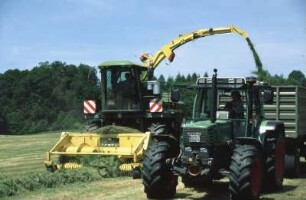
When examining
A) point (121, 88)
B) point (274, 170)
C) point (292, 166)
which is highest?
point (121, 88)

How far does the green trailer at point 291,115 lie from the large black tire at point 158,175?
4.50m

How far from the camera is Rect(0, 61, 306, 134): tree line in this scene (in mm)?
74875

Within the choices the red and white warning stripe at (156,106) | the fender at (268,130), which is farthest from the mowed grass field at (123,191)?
the red and white warning stripe at (156,106)

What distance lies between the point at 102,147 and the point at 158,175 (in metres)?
4.98

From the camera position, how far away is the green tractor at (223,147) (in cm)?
966

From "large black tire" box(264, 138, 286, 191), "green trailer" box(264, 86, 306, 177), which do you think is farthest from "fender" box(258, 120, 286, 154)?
"green trailer" box(264, 86, 306, 177)

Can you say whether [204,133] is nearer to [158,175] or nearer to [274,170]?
[158,175]

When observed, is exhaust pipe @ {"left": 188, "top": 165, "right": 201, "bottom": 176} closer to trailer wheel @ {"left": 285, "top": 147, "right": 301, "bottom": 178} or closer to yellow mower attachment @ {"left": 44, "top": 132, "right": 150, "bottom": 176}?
yellow mower attachment @ {"left": 44, "top": 132, "right": 150, "bottom": 176}

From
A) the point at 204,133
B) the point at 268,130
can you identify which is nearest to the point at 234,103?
the point at 268,130

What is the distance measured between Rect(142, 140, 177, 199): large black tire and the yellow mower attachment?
10.6ft

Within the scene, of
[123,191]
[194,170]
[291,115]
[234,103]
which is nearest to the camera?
[194,170]

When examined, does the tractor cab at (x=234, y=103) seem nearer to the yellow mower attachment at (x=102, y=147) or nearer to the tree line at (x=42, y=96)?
the yellow mower attachment at (x=102, y=147)

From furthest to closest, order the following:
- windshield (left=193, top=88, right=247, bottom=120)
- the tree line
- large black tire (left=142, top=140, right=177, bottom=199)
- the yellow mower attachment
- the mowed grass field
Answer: the tree line < the yellow mower attachment < windshield (left=193, top=88, right=247, bottom=120) < the mowed grass field < large black tire (left=142, top=140, right=177, bottom=199)

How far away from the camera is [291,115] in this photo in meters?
14.2
